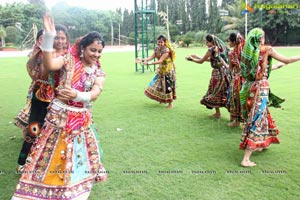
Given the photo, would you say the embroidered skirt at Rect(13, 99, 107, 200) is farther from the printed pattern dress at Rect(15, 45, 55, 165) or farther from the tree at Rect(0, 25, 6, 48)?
the tree at Rect(0, 25, 6, 48)

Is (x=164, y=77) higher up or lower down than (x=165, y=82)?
higher up

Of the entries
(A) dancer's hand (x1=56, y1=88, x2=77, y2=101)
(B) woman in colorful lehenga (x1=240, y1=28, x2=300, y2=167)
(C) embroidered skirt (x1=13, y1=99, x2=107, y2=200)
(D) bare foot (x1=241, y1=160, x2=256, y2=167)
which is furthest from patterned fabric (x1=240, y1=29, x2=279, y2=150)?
(A) dancer's hand (x1=56, y1=88, x2=77, y2=101)

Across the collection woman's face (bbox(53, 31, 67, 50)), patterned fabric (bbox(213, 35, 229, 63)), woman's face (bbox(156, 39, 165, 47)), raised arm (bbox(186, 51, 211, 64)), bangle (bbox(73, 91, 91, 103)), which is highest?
woman's face (bbox(53, 31, 67, 50))

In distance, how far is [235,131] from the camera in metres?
5.12

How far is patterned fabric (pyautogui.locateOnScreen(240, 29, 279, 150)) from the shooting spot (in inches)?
148

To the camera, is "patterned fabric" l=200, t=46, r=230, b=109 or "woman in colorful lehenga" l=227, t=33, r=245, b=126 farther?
"patterned fabric" l=200, t=46, r=230, b=109

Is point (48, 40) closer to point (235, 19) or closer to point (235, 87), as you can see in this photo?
point (235, 87)

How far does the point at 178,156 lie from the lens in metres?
4.09

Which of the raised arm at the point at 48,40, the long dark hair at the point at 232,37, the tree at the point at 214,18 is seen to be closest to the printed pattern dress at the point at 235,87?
the long dark hair at the point at 232,37

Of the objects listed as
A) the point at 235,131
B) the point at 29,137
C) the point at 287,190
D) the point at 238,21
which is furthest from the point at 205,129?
the point at 238,21

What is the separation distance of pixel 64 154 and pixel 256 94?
2.33 metres

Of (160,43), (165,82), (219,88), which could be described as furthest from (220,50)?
(165,82)

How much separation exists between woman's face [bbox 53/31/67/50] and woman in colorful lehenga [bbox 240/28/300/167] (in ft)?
6.50

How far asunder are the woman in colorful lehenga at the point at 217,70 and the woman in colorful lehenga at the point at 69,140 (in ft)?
10.2
